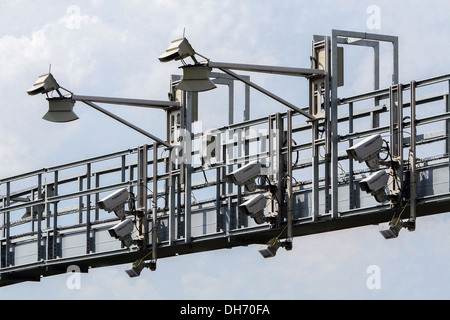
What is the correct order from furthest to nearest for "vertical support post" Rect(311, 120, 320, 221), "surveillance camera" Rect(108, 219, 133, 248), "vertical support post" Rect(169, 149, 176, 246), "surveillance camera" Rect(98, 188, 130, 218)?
"surveillance camera" Rect(108, 219, 133, 248), "surveillance camera" Rect(98, 188, 130, 218), "vertical support post" Rect(169, 149, 176, 246), "vertical support post" Rect(311, 120, 320, 221)

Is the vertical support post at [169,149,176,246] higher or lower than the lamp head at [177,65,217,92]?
lower

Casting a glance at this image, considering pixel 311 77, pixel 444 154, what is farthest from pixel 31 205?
pixel 444 154

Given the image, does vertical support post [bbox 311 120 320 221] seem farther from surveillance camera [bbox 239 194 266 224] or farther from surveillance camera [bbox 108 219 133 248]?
surveillance camera [bbox 108 219 133 248]

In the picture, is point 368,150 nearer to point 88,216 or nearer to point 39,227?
point 88,216

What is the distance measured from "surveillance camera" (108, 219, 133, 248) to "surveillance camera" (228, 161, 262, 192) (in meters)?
5.71

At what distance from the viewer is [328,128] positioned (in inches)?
1604

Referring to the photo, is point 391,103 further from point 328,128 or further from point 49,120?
point 49,120

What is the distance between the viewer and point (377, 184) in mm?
38500

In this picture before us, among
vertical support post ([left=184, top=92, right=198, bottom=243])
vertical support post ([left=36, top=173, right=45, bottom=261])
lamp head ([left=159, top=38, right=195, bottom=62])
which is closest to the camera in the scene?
lamp head ([left=159, top=38, right=195, bottom=62])

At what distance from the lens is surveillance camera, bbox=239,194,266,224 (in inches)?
1629

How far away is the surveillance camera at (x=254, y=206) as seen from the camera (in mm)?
41375

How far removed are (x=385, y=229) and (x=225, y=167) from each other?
7.22m

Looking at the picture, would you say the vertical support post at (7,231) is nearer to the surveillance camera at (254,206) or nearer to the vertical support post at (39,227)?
the vertical support post at (39,227)

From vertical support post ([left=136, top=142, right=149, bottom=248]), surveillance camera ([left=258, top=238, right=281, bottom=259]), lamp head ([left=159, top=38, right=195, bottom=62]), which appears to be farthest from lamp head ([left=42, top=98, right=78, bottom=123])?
surveillance camera ([left=258, top=238, right=281, bottom=259])
